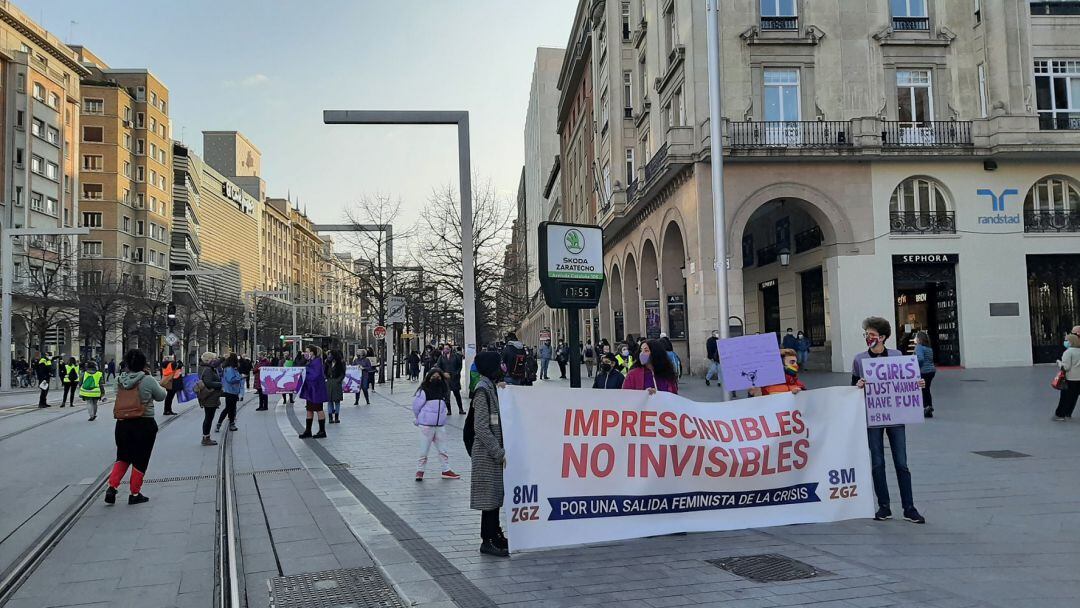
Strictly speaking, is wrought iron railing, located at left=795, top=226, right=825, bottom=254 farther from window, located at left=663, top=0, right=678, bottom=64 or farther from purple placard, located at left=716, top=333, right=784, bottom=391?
purple placard, located at left=716, top=333, right=784, bottom=391

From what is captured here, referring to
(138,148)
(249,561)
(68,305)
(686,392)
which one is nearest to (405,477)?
(249,561)

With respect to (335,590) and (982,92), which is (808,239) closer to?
(982,92)

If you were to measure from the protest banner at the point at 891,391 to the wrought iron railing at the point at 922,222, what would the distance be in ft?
75.0

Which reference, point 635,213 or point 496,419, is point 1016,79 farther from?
point 496,419

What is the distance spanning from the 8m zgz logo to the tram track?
529cm

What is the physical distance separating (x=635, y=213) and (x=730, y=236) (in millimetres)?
10855

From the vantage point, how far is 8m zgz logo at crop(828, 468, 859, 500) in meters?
7.54

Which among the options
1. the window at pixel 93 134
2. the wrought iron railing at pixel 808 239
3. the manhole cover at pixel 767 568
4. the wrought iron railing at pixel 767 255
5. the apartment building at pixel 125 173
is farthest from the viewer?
the window at pixel 93 134

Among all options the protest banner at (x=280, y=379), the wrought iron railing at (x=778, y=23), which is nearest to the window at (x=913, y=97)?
the wrought iron railing at (x=778, y=23)

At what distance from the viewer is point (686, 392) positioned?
22.5 meters

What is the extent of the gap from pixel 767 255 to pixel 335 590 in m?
32.2

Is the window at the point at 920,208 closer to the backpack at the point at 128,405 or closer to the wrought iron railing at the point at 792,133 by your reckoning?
the wrought iron railing at the point at 792,133

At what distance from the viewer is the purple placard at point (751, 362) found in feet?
28.2

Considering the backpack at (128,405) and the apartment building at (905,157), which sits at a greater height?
the apartment building at (905,157)
